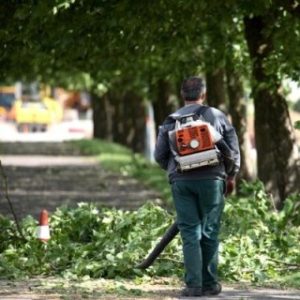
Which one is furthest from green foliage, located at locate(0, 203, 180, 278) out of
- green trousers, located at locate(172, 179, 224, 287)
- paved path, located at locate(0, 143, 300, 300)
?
green trousers, located at locate(172, 179, 224, 287)

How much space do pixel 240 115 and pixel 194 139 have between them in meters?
12.8

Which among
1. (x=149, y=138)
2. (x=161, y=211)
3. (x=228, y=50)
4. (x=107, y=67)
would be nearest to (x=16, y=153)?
(x=149, y=138)

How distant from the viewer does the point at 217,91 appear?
74.1ft

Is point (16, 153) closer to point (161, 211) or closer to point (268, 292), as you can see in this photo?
point (161, 211)

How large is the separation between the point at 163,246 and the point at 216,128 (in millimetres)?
1652

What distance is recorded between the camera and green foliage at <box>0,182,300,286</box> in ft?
34.1

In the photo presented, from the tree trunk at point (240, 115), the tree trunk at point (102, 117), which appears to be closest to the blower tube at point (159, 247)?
the tree trunk at point (240, 115)

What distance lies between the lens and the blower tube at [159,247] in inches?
393

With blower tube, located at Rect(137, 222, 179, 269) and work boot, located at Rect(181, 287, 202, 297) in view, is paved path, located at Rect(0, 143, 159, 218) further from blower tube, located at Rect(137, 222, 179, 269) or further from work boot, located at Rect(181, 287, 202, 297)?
work boot, located at Rect(181, 287, 202, 297)

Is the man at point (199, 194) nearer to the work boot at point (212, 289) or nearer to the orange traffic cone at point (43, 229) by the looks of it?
the work boot at point (212, 289)

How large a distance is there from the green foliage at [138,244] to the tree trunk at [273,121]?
3.69m

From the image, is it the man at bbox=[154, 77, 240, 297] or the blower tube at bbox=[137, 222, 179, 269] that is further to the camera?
the blower tube at bbox=[137, 222, 179, 269]

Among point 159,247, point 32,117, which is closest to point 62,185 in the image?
point 159,247

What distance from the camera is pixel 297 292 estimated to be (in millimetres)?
9438
